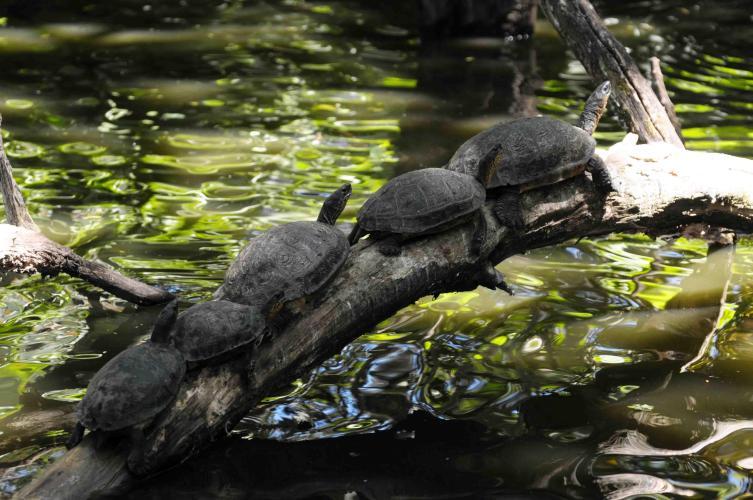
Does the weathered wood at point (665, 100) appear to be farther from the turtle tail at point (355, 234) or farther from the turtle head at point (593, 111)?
the turtle tail at point (355, 234)

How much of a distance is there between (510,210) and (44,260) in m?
1.89

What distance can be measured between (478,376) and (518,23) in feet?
18.9

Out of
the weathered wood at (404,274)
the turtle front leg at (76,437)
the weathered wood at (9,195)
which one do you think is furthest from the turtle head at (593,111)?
the turtle front leg at (76,437)

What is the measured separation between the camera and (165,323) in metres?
2.93

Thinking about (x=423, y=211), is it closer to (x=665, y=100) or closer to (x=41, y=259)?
(x=41, y=259)

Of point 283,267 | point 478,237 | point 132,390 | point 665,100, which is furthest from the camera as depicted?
point 665,100

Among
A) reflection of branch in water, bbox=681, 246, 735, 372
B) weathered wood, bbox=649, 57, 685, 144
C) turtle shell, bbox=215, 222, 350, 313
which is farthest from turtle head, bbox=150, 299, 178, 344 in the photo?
weathered wood, bbox=649, 57, 685, 144

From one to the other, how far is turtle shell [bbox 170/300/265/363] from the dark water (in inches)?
15.5

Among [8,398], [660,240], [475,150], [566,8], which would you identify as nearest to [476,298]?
[475,150]

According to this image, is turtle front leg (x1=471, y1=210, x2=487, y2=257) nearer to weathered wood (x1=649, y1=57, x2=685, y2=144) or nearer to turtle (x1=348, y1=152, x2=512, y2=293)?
turtle (x1=348, y1=152, x2=512, y2=293)

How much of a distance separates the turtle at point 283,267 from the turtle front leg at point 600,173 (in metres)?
1.15

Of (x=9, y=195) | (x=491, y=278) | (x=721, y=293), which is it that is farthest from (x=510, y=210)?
(x=9, y=195)

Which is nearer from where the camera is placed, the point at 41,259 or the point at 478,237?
the point at 478,237

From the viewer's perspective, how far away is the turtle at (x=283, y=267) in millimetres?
3100
